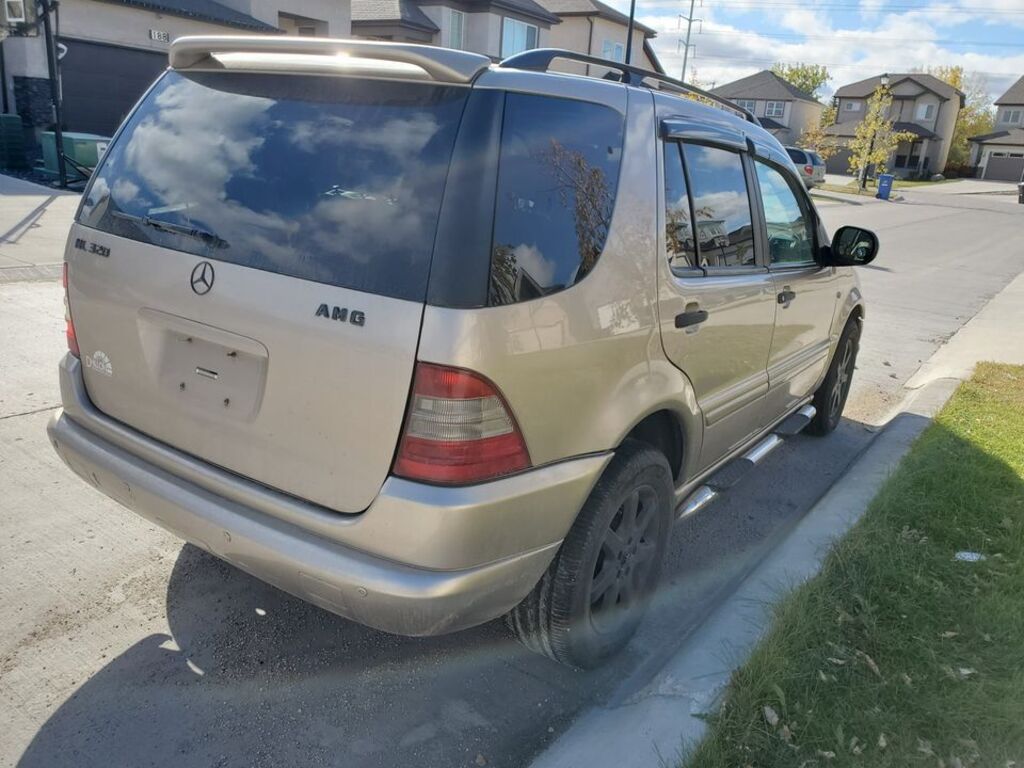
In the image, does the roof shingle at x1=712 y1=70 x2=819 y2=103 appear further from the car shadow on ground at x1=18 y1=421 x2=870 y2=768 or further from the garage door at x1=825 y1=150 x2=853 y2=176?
the car shadow on ground at x1=18 y1=421 x2=870 y2=768

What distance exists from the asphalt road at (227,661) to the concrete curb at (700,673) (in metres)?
0.15

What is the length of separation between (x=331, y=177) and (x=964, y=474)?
392cm


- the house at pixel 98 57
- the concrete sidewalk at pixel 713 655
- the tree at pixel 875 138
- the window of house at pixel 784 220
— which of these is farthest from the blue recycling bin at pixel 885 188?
the window of house at pixel 784 220

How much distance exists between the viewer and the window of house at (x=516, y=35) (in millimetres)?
33469

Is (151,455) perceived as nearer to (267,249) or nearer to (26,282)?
(267,249)

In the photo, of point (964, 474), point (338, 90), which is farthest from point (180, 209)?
point (964, 474)

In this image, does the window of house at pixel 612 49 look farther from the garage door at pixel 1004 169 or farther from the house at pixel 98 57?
the garage door at pixel 1004 169

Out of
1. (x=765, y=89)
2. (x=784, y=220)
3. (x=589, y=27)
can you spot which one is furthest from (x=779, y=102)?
(x=784, y=220)

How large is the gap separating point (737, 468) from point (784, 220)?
4.23ft

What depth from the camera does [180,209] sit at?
8.20 ft

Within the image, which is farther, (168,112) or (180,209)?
(168,112)

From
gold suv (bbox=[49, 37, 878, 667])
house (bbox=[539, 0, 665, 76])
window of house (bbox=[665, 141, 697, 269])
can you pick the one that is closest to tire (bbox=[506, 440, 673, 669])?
gold suv (bbox=[49, 37, 878, 667])

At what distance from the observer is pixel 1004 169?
75.2 m

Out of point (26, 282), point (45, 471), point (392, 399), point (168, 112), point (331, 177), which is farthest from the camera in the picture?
point (26, 282)
